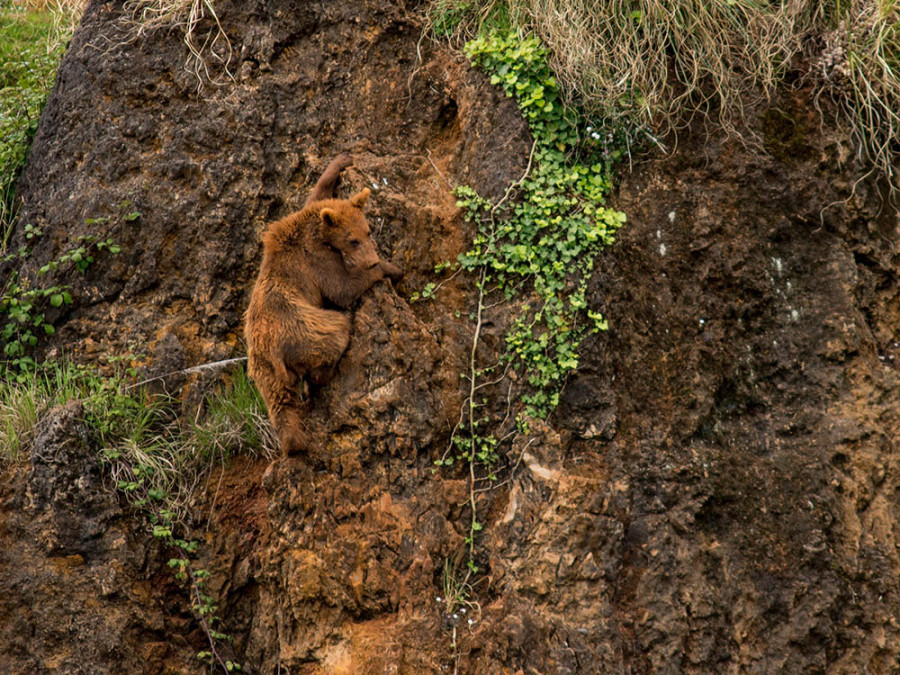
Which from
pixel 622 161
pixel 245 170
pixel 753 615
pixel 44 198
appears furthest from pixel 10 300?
pixel 753 615

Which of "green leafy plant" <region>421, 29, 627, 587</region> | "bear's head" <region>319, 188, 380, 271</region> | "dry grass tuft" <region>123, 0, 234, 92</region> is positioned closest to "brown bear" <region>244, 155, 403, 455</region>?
"bear's head" <region>319, 188, 380, 271</region>

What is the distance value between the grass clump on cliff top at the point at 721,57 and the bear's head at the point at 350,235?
1576 millimetres

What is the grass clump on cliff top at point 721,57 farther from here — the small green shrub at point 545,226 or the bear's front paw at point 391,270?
the bear's front paw at point 391,270

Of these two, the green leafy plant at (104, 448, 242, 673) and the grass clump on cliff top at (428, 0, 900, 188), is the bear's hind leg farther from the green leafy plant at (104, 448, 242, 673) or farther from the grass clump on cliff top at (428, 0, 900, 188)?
the grass clump on cliff top at (428, 0, 900, 188)

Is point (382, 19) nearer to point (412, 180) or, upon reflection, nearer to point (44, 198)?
point (412, 180)

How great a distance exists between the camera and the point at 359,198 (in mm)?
5184

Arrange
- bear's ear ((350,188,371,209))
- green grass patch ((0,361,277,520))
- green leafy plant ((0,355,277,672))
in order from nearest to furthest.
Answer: bear's ear ((350,188,371,209))
green leafy plant ((0,355,277,672))
green grass patch ((0,361,277,520))

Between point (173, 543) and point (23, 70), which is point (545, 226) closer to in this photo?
point (173, 543)

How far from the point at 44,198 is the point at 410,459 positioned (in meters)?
3.55

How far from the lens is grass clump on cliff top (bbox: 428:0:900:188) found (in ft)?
17.9

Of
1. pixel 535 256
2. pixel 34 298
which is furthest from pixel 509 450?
pixel 34 298

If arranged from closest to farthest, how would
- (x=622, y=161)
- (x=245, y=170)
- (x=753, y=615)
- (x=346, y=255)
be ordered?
(x=753, y=615) → (x=346, y=255) → (x=622, y=161) → (x=245, y=170)

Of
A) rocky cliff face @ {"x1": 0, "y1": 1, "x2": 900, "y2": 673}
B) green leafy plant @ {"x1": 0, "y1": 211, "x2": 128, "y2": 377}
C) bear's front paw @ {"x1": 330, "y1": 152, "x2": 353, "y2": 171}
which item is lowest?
rocky cliff face @ {"x1": 0, "y1": 1, "x2": 900, "y2": 673}

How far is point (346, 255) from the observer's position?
5.12 metres
